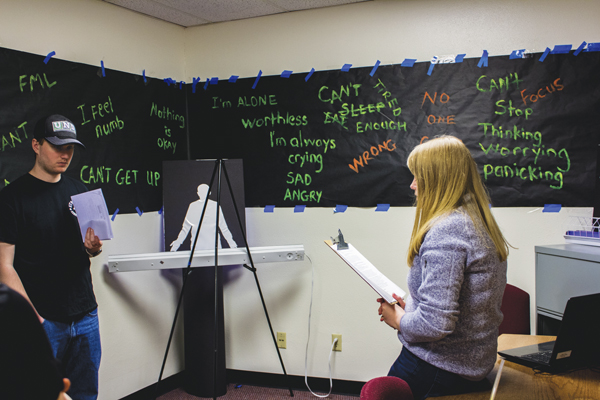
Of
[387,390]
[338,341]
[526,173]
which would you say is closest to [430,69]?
[526,173]

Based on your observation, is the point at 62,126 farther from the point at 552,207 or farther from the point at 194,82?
the point at 552,207

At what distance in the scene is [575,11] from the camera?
2363 mm

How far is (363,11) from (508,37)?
0.89 m

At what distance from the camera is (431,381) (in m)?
1.25

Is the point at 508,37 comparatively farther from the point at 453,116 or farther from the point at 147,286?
the point at 147,286

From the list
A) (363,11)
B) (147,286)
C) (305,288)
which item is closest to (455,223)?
(305,288)

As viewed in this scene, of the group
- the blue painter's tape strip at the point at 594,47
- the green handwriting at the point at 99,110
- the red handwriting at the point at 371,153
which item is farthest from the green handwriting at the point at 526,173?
the green handwriting at the point at 99,110

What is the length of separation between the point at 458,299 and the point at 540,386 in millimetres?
413

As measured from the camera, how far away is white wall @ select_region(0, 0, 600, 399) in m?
2.43

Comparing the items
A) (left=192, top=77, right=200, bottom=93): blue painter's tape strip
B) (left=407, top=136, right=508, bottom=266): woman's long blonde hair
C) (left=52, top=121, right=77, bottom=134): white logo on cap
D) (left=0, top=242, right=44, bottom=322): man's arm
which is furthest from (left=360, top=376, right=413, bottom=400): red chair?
(left=192, top=77, right=200, bottom=93): blue painter's tape strip

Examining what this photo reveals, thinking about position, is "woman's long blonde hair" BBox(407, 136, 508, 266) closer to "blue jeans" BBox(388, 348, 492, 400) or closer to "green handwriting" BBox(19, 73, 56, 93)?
"blue jeans" BBox(388, 348, 492, 400)

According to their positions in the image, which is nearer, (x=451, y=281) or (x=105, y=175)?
(x=451, y=281)

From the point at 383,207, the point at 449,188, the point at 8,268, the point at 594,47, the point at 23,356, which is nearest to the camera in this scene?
the point at 23,356

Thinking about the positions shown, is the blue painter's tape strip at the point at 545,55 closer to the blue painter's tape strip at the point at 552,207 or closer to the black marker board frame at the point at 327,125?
the black marker board frame at the point at 327,125
